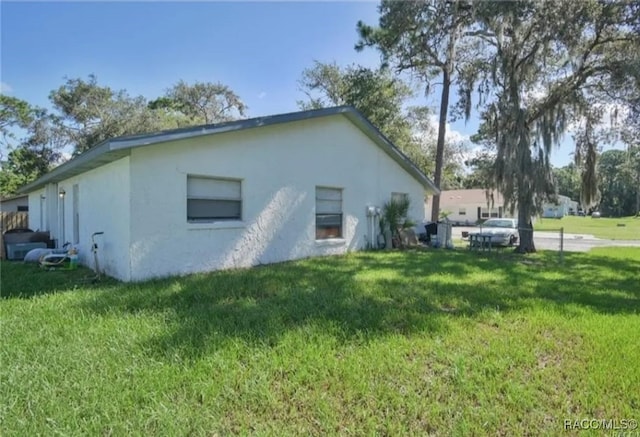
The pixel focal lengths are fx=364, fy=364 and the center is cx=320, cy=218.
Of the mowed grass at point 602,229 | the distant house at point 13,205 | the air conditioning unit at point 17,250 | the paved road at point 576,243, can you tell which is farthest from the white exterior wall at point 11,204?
the mowed grass at point 602,229

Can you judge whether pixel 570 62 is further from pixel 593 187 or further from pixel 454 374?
pixel 454 374

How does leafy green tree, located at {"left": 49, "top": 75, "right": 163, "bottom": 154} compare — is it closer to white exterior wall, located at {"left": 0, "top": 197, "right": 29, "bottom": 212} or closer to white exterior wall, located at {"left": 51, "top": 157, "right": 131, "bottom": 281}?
white exterior wall, located at {"left": 0, "top": 197, "right": 29, "bottom": 212}

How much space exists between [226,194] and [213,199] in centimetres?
35

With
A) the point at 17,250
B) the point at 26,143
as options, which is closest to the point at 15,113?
the point at 26,143

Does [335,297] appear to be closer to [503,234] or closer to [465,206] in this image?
[503,234]

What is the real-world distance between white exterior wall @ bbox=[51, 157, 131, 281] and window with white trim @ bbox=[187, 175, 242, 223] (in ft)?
4.04

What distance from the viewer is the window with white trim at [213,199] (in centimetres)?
771

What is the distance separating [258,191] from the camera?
345 inches

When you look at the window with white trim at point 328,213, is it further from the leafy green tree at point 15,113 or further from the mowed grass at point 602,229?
the leafy green tree at point 15,113

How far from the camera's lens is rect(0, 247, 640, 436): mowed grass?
2.79 meters

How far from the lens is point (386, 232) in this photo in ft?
41.0

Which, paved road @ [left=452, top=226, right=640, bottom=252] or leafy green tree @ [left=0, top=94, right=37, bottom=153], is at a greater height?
leafy green tree @ [left=0, top=94, right=37, bottom=153]

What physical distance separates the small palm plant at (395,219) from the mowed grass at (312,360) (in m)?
6.28

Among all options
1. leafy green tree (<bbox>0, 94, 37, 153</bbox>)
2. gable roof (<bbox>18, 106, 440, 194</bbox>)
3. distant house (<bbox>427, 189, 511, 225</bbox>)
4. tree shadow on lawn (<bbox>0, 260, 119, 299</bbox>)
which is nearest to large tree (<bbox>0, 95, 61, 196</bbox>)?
leafy green tree (<bbox>0, 94, 37, 153</bbox>)
